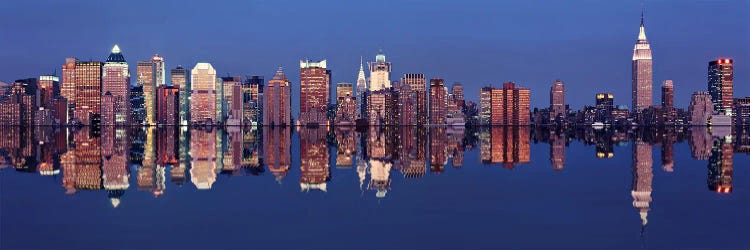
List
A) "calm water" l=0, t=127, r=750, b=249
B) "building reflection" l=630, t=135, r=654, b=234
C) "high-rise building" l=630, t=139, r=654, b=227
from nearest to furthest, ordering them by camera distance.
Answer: "calm water" l=0, t=127, r=750, b=249, "building reflection" l=630, t=135, r=654, b=234, "high-rise building" l=630, t=139, r=654, b=227

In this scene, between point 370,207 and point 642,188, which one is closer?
point 370,207

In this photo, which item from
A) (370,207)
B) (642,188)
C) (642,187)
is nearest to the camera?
(370,207)

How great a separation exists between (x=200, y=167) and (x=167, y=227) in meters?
19.4

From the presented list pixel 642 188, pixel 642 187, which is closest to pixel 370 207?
pixel 642 188

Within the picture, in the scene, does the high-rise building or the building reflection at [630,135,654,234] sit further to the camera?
the high-rise building

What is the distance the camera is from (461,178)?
31.3 meters

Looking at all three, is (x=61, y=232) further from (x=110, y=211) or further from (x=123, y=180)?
(x=123, y=180)

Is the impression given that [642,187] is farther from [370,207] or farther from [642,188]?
[370,207]

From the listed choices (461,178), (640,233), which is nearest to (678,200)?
(640,233)

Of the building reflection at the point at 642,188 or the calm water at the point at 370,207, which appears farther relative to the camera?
the building reflection at the point at 642,188

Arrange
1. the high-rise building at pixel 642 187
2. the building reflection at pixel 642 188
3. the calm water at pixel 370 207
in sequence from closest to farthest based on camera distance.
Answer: the calm water at pixel 370 207
the building reflection at pixel 642 188
the high-rise building at pixel 642 187

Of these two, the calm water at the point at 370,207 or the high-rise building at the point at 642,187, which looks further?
the high-rise building at the point at 642,187

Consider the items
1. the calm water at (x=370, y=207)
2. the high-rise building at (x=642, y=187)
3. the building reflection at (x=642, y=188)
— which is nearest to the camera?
the calm water at (x=370, y=207)

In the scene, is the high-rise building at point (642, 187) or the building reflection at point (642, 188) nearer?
the building reflection at point (642, 188)
